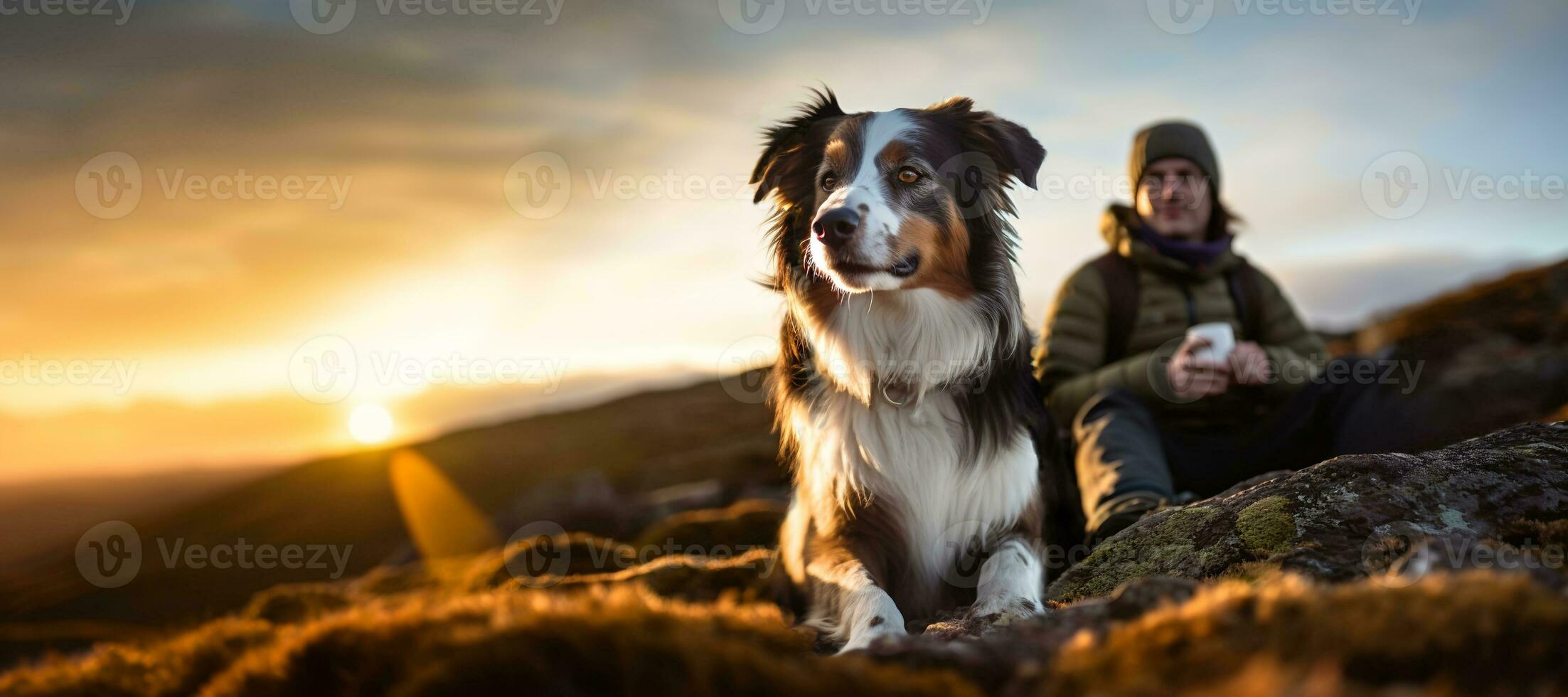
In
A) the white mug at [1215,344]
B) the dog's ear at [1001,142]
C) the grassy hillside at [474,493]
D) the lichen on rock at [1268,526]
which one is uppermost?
the dog's ear at [1001,142]

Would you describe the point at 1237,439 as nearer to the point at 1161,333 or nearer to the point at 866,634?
the point at 1161,333

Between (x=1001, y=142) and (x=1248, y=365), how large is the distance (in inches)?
90.6

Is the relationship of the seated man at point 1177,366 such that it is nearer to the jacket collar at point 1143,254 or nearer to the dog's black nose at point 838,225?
the jacket collar at point 1143,254

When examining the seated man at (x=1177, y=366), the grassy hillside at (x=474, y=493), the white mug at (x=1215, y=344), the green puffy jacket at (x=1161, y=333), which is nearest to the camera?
the seated man at (x=1177, y=366)

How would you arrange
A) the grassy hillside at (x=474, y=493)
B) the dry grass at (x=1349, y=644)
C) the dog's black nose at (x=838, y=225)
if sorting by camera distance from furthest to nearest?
the grassy hillside at (x=474, y=493), the dog's black nose at (x=838, y=225), the dry grass at (x=1349, y=644)

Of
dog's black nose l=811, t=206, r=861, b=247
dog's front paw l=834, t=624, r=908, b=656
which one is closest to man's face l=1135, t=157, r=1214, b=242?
dog's black nose l=811, t=206, r=861, b=247

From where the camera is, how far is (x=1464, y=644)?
1410mm

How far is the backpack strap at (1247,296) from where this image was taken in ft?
19.6

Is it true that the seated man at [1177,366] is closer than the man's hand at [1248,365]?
Yes

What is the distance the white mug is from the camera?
513 centimetres

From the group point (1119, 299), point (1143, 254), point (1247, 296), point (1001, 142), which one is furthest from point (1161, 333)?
point (1001, 142)

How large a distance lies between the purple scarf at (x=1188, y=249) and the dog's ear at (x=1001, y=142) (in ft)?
6.47

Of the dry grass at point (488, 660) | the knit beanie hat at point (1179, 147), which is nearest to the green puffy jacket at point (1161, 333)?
the knit beanie hat at point (1179, 147)

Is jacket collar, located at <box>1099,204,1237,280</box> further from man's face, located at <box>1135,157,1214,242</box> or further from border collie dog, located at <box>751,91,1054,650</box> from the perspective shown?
border collie dog, located at <box>751,91,1054,650</box>
